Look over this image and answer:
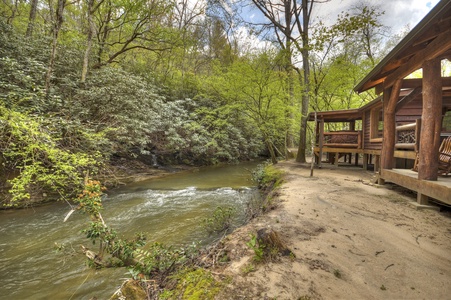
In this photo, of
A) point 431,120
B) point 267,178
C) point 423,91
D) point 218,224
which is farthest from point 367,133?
point 218,224

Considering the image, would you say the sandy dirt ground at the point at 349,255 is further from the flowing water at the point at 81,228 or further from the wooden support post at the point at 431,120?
the flowing water at the point at 81,228

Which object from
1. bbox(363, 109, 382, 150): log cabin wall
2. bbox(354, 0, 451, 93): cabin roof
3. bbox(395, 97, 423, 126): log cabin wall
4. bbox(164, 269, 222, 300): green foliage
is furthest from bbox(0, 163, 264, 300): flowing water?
bbox(395, 97, 423, 126): log cabin wall

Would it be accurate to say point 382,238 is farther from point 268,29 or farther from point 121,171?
point 268,29

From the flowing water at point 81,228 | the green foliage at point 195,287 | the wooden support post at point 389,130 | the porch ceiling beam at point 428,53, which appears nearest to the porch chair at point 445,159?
the wooden support post at point 389,130

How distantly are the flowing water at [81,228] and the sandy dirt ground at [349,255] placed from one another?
6.67ft

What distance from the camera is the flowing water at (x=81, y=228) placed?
3.20 m

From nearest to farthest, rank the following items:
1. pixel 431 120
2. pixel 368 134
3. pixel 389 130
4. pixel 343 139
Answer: pixel 431 120
pixel 389 130
pixel 368 134
pixel 343 139

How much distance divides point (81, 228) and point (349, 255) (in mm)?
5767

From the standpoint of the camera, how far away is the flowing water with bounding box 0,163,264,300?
3.20 metres

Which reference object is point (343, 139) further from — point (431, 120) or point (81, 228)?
point (81, 228)

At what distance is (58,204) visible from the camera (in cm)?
700

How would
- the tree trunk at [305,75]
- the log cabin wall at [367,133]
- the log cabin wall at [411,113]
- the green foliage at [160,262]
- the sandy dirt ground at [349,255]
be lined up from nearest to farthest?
the sandy dirt ground at [349,255]
the green foliage at [160,262]
the log cabin wall at [411,113]
the log cabin wall at [367,133]
the tree trunk at [305,75]

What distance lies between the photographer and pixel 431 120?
13.3 feet

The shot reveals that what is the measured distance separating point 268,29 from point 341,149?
9.80 m
